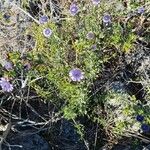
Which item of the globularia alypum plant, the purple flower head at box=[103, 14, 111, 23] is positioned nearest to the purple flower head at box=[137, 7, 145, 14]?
the globularia alypum plant

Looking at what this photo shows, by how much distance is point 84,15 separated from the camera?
11.6 ft

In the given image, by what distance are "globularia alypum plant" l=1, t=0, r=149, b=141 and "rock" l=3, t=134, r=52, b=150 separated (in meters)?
0.26

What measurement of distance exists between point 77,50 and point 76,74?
23 cm

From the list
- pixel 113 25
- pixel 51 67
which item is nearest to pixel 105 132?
pixel 51 67

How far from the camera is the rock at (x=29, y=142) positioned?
2.99m

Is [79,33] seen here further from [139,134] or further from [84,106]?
[139,134]

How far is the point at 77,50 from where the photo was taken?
3.30 m

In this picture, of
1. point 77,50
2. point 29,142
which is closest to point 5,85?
point 29,142

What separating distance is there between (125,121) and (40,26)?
1042 millimetres

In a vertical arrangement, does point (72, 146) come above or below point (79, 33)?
below

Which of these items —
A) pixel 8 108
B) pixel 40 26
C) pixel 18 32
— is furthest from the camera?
pixel 18 32

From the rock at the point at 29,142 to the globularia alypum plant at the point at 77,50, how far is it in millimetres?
259

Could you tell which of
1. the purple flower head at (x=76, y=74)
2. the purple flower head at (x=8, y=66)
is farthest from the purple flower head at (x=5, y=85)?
the purple flower head at (x=76, y=74)

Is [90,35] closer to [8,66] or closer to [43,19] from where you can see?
[43,19]
